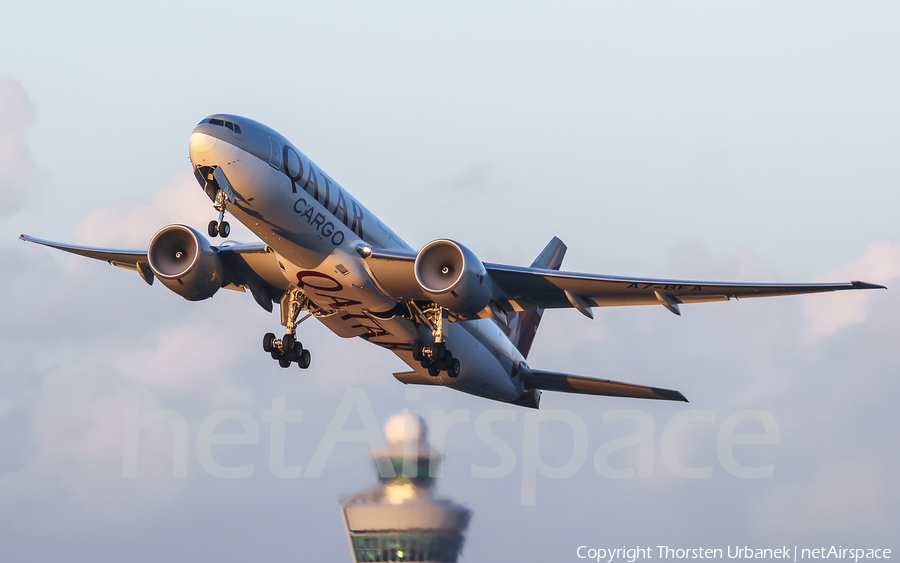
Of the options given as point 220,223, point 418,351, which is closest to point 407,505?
point 418,351

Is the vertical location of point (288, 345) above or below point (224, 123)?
below

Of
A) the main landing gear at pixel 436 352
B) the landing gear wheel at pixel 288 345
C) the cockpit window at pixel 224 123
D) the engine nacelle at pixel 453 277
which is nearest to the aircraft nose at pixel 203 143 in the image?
the cockpit window at pixel 224 123

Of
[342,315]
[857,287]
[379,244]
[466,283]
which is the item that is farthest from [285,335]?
[857,287]

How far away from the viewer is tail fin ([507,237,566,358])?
40.2 m

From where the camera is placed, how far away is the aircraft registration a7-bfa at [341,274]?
2777 centimetres

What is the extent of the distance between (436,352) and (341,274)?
12.7 ft

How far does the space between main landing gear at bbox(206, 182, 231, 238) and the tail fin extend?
1483cm

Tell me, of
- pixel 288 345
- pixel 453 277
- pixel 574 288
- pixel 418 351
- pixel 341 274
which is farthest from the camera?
pixel 418 351

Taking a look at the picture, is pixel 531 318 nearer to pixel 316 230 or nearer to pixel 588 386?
pixel 588 386

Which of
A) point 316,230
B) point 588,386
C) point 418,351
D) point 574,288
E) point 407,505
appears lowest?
point 407,505

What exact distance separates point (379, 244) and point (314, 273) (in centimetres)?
214

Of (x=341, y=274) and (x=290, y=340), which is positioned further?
(x=290, y=340)

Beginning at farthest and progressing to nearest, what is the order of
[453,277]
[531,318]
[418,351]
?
[531,318] → [418,351] → [453,277]

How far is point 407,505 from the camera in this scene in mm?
37469
